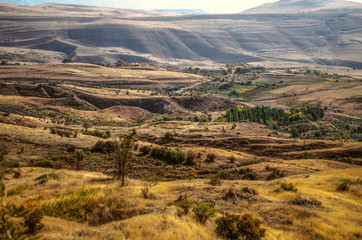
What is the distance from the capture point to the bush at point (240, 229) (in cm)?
1166

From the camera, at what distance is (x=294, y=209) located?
583 inches

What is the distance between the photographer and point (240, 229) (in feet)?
39.1

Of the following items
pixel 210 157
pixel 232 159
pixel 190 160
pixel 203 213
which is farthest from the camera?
pixel 232 159

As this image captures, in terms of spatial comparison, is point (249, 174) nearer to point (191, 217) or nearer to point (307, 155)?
point (307, 155)

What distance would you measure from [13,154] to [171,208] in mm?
22253

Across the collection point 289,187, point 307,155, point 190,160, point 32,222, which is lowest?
point 307,155

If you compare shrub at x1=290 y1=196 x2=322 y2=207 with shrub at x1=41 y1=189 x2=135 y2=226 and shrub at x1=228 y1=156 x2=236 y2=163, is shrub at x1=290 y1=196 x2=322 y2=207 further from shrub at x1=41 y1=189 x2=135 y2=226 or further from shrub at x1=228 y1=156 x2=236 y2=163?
shrub at x1=228 y1=156 x2=236 y2=163

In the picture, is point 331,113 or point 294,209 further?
point 331,113

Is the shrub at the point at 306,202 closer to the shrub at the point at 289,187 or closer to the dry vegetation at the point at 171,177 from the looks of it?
the dry vegetation at the point at 171,177

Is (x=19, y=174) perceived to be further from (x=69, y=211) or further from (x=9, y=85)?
(x=9, y=85)

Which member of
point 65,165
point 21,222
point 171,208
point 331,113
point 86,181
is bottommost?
point 331,113

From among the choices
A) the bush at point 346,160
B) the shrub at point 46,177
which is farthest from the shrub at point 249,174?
the shrub at point 46,177

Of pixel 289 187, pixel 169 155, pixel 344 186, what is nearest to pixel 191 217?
pixel 289 187

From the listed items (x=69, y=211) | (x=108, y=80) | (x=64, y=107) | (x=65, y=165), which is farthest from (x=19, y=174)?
(x=108, y=80)
